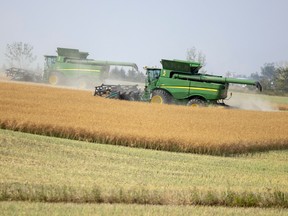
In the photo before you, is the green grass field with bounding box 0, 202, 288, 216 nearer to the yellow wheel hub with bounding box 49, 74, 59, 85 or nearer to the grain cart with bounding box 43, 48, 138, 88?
the grain cart with bounding box 43, 48, 138, 88

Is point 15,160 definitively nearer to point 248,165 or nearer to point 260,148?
point 248,165

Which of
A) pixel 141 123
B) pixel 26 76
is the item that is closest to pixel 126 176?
pixel 141 123

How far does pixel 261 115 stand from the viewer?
28.7 metres

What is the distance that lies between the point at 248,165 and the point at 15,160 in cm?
713

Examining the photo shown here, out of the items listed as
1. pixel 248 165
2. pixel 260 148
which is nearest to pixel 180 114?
pixel 260 148

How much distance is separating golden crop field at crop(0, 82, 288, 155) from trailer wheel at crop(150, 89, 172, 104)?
2793mm

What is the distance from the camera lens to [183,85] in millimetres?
30703

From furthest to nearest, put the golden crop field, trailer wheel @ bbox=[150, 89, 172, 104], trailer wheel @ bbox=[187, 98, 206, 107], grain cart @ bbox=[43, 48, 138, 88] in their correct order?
grain cart @ bbox=[43, 48, 138, 88], trailer wheel @ bbox=[150, 89, 172, 104], trailer wheel @ bbox=[187, 98, 206, 107], the golden crop field

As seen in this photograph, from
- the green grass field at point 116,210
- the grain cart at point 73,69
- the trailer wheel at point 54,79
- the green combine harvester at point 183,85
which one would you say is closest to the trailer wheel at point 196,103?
the green combine harvester at point 183,85

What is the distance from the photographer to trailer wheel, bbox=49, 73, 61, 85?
1702 inches

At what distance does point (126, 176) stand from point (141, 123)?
9.38 metres

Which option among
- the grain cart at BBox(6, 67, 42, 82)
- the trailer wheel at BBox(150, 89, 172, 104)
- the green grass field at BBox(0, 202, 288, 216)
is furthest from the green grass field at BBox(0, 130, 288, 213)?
the grain cart at BBox(6, 67, 42, 82)

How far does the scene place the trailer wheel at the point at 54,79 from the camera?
43219 millimetres

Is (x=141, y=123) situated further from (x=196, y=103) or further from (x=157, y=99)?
(x=157, y=99)
